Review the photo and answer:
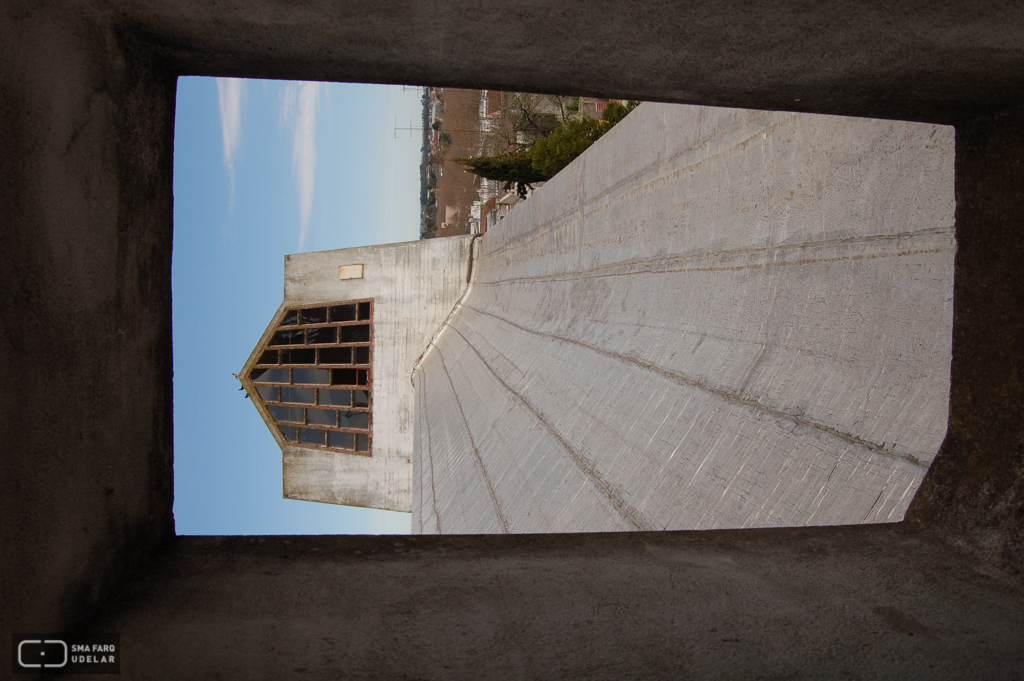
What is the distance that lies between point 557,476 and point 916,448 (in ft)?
8.07

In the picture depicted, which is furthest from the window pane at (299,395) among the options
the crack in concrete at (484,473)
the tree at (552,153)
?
the tree at (552,153)

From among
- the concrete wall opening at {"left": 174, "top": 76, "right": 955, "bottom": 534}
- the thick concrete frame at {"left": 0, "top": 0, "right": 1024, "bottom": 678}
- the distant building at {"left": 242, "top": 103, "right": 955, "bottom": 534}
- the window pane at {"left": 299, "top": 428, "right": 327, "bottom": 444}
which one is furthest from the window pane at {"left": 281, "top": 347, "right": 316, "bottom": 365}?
the thick concrete frame at {"left": 0, "top": 0, "right": 1024, "bottom": 678}

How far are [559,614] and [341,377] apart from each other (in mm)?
16697

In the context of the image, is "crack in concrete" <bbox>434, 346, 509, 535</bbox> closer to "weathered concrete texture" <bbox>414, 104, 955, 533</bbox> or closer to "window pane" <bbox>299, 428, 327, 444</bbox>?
"weathered concrete texture" <bbox>414, 104, 955, 533</bbox>

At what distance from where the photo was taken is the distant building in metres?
2.30

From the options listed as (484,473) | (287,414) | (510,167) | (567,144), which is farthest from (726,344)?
(510,167)

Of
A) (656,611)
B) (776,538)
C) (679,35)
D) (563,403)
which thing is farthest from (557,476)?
(679,35)

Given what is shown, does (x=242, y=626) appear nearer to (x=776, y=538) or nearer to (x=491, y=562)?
(x=491, y=562)

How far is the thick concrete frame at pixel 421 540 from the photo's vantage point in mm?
1314

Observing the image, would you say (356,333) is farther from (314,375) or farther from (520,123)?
(520,123)

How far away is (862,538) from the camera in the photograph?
1.83 m

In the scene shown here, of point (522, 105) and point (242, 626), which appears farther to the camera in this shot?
point (522, 105)

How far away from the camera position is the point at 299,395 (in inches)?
694

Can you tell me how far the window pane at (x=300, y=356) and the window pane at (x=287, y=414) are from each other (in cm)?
124
